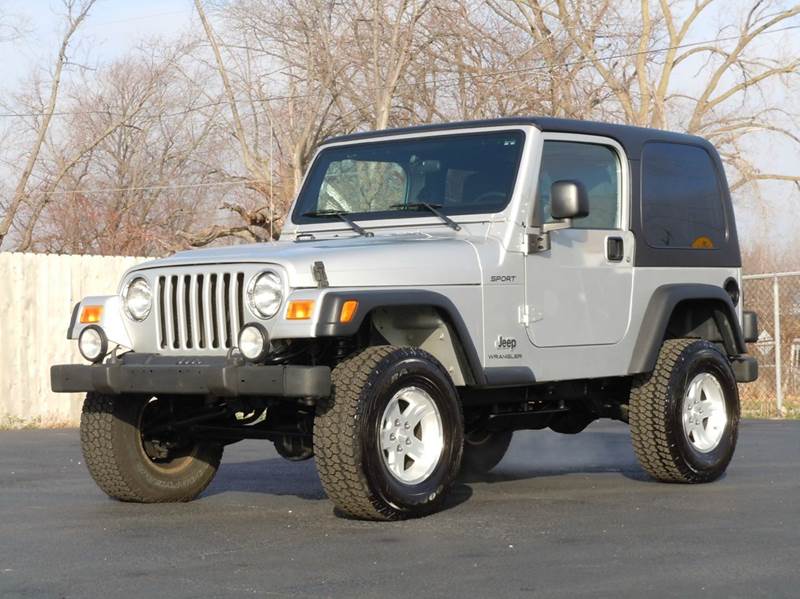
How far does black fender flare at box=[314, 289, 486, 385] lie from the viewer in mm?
7352

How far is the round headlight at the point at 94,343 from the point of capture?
8359 millimetres

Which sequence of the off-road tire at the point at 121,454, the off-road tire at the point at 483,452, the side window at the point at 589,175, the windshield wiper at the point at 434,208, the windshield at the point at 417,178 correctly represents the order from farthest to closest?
1. the off-road tire at the point at 483,452
2. the side window at the point at 589,175
3. the windshield at the point at 417,178
4. the windshield wiper at the point at 434,208
5. the off-road tire at the point at 121,454

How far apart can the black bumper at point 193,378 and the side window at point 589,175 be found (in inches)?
91.5

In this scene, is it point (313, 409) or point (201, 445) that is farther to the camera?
point (201, 445)

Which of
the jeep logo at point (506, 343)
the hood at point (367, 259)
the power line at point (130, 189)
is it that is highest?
the power line at point (130, 189)

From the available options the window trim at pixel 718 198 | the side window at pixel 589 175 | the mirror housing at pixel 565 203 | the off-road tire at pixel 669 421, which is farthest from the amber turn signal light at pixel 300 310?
the window trim at pixel 718 198

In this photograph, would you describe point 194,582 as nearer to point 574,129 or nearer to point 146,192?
point 574,129

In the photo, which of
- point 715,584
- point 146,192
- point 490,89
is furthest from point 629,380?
point 146,192

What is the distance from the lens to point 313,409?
27.3ft

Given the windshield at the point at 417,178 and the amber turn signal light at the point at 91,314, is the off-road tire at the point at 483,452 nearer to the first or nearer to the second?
the windshield at the point at 417,178

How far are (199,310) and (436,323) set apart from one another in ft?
4.43

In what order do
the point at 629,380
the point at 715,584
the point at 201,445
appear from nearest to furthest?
the point at 715,584 → the point at 201,445 → the point at 629,380

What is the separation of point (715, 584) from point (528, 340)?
305 centimetres

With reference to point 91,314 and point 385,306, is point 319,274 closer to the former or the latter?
point 385,306
